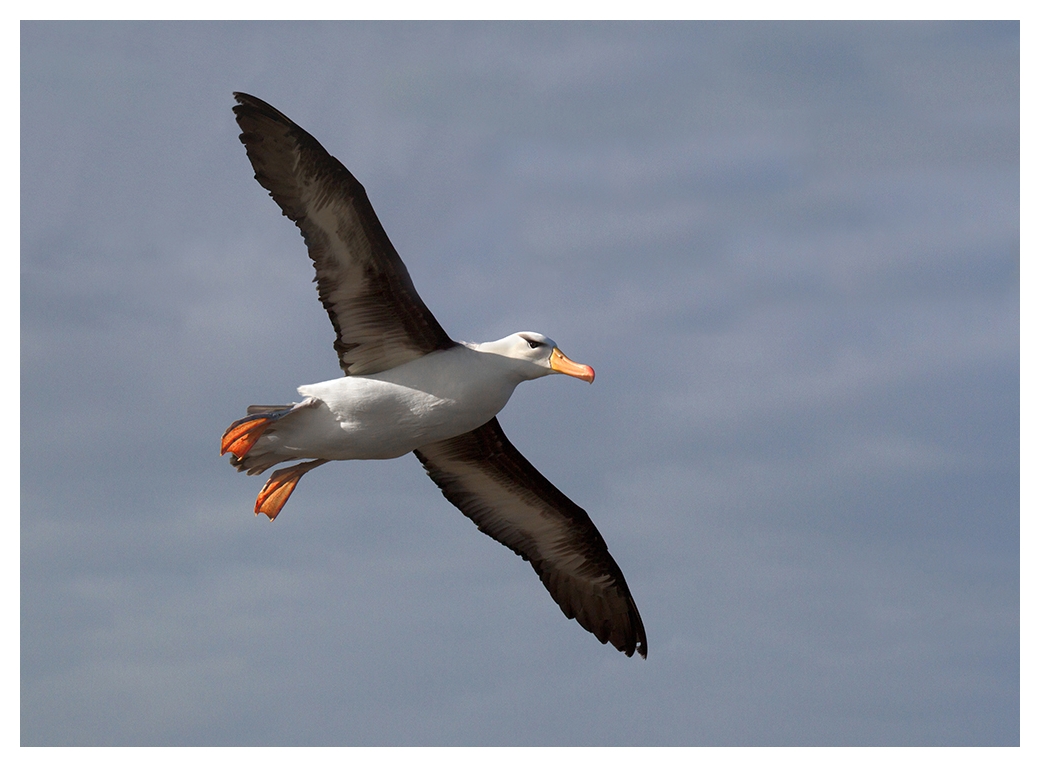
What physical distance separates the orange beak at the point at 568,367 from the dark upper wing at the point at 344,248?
116 cm

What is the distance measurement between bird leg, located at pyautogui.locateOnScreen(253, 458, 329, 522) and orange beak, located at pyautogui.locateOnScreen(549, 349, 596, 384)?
3.40 metres

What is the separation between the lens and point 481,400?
15836 millimetres

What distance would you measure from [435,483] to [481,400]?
10.6ft

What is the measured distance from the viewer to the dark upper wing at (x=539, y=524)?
60.5 feet

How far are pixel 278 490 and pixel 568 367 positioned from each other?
4.03 metres

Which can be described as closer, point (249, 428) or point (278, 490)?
point (249, 428)

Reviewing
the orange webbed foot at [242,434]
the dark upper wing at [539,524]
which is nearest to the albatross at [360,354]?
the orange webbed foot at [242,434]

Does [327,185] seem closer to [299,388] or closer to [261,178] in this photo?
[261,178]

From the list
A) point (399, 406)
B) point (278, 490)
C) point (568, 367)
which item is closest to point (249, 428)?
point (399, 406)

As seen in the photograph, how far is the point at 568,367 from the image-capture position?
16078mm

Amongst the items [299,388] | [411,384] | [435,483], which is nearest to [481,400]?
[411,384]

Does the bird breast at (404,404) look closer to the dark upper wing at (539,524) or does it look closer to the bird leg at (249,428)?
the bird leg at (249,428)

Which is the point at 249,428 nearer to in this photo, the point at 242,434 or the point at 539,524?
the point at 242,434

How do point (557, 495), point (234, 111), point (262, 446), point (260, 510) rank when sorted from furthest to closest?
point (557, 495) → point (260, 510) → point (262, 446) → point (234, 111)
